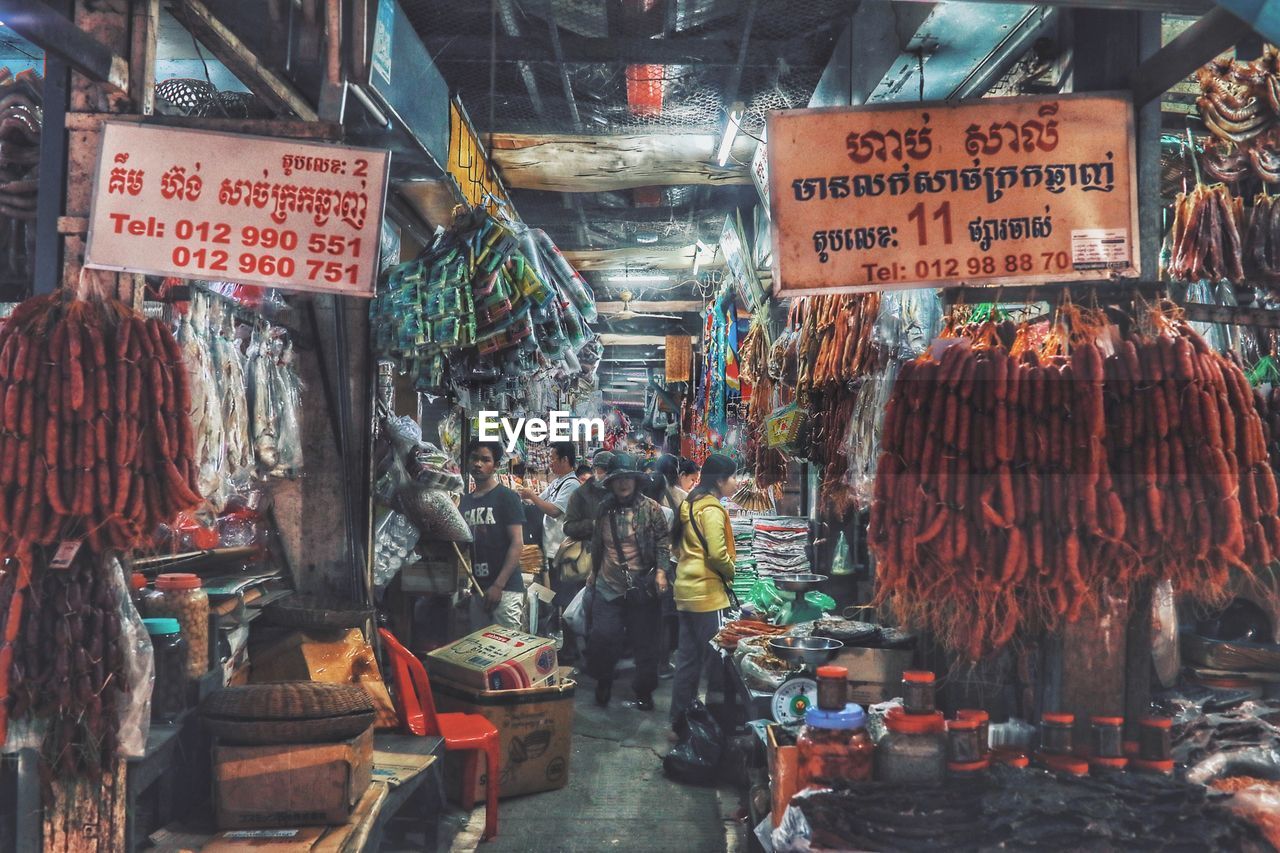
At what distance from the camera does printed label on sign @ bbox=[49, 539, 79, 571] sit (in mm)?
2906

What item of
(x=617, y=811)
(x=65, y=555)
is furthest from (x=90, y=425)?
(x=617, y=811)

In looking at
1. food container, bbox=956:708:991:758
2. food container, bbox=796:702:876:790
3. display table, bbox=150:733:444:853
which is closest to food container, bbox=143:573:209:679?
display table, bbox=150:733:444:853

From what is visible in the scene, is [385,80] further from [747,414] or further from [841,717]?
[747,414]

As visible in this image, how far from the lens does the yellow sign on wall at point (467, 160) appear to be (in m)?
5.79

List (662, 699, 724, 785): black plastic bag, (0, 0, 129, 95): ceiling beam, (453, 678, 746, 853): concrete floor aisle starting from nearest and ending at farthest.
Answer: (0, 0, 129, 95): ceiling beam, (453, 678, 746, 853): concrete floor aisle, (662, 699, 724, 785): black plastic bag

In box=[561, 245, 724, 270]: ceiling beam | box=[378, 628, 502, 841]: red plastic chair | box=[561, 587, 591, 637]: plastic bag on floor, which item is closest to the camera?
box=[378, 628, 502, 841]: red plastic chair

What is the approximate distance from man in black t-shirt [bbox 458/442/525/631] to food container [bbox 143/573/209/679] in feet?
11.3

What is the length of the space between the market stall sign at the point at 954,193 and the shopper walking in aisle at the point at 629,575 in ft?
15.7

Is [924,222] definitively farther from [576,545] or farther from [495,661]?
[576,545]

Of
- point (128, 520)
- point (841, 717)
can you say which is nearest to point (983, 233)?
point (841, 717)

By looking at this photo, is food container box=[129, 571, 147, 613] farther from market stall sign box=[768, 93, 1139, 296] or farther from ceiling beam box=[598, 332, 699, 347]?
ceiling beam box=[598, 332, 699, 347]

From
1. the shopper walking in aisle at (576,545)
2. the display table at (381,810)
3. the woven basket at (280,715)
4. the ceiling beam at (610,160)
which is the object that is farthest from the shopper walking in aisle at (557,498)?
the woven basket at (280,715)

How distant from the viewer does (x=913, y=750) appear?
325cm

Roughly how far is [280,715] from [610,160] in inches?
187
